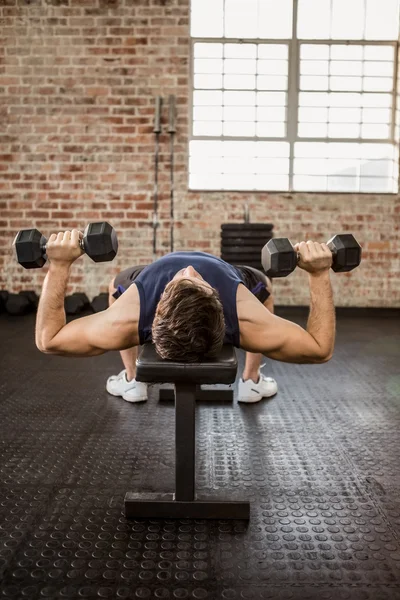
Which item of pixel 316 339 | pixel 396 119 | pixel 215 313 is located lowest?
pixel 316 339

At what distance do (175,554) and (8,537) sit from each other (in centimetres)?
46

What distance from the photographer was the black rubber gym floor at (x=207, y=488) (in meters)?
1.34

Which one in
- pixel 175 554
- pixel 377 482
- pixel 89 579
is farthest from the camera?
pixel 377 482

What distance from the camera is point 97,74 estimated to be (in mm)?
5035

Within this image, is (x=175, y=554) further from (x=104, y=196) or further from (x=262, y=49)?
(x=262, y=49)

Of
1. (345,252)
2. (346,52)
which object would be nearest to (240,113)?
(346,52)

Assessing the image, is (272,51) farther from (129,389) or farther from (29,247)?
(29,247)

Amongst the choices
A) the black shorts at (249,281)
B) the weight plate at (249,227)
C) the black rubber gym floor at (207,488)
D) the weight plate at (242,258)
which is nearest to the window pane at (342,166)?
the weight plate at (249,227)

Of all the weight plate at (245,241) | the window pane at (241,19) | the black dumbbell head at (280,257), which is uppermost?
the window pane at (241,19)

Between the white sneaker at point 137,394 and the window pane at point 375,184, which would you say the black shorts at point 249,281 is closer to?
the white sneaker at point 137,394

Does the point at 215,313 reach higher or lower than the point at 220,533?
higher

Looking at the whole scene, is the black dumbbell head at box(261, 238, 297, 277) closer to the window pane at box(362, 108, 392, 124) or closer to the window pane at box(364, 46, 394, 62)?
the window pane at box(362, 108, 392, 124)

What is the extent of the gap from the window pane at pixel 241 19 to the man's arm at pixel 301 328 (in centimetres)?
391

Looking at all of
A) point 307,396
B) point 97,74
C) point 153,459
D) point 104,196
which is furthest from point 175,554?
point 97,74
